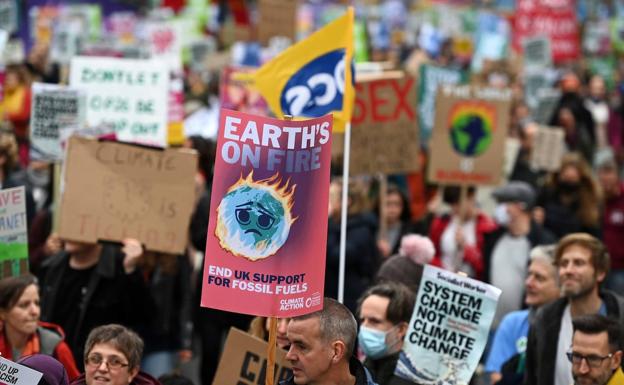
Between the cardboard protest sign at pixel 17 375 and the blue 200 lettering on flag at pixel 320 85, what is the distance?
353cm

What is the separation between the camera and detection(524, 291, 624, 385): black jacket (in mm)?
7250

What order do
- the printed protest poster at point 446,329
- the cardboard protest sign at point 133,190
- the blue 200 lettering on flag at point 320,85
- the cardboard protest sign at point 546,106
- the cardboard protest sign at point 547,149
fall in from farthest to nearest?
the cardboard protest sign at point 546,106 < the cardboard protest sign at point 547,149 < the blue 200 lettering on flag at point 320,85 < the cardboard protest sign at point 133,190 < the printed protest poster at point 446,329

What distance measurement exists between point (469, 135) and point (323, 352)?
6193 mm

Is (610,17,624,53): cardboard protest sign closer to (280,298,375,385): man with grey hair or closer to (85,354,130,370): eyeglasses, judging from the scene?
(85,354,130,370): eyeglasses

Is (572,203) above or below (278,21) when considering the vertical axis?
below

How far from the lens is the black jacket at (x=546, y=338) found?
7.25 metres

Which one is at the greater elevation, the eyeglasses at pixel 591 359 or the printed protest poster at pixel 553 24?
the printed protest poster at pixel 553 24

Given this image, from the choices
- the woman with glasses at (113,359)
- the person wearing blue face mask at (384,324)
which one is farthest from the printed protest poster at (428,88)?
the woman with glasses at (113,359)

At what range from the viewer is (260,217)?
227 inches

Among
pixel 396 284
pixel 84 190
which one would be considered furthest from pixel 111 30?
pixel 396 284

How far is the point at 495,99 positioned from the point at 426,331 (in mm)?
5179

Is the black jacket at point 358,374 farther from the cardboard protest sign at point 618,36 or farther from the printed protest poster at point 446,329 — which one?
the cardboard protest sign at point 618,36

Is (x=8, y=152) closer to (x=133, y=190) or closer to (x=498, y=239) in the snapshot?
(x=133, y=190)

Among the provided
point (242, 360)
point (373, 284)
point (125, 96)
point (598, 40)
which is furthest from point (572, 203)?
point (598, 40)
